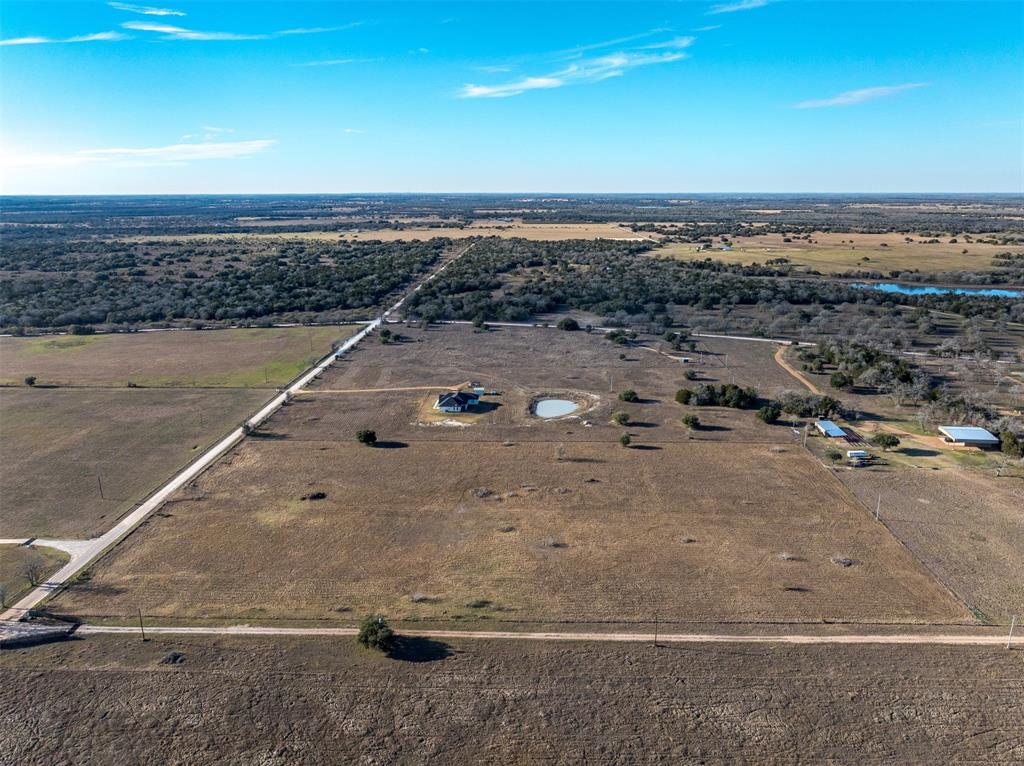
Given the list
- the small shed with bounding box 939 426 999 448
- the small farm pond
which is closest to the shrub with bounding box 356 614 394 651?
the small farm pond

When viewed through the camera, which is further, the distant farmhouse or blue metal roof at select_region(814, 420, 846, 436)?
the distant farmhouse

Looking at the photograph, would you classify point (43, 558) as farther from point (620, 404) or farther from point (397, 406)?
point (620, 404)

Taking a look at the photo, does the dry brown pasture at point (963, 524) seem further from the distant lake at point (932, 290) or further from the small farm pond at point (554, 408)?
the distant lake at point (932, 290)

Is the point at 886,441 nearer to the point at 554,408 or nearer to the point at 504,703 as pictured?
the point at 554,408

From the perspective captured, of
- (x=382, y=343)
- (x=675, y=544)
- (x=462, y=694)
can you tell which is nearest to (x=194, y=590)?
(x=462, y=694)

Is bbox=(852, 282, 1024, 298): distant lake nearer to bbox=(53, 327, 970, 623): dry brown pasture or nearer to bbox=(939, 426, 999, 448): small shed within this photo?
bbox=(939, 426, 999, 448): small shed

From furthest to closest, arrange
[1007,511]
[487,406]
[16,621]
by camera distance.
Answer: [487,406], [1007,511], [16,621]
